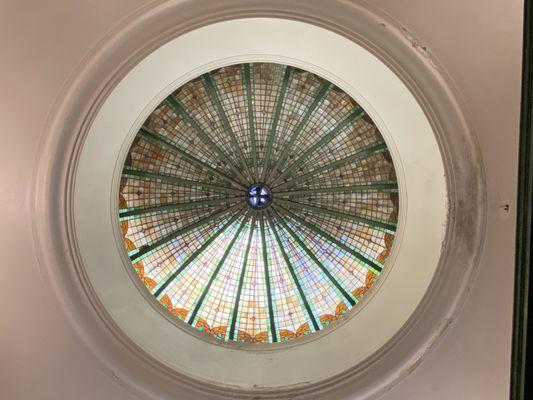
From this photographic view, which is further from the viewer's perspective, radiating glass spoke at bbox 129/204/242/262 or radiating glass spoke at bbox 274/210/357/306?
radiating glass spoke at bbox 274/210/357/306

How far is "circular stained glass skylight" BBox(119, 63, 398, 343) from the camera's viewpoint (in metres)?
6.07

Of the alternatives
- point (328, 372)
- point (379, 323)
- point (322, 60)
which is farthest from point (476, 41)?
point (328, 372)

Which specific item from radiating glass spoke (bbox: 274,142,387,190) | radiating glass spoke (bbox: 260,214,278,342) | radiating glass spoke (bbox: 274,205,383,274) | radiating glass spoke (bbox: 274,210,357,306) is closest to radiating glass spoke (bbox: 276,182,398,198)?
radiating glass spoke (bbox: 274,142,387,190)

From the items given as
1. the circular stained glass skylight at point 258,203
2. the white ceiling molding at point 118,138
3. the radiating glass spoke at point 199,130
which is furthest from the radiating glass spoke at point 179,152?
the white ceiling molding at point 118,138

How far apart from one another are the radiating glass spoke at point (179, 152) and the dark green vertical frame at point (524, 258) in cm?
399

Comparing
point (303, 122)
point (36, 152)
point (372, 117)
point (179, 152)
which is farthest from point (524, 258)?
point (179, 152)

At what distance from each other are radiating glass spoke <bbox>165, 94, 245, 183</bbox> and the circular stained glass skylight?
0.01 meters

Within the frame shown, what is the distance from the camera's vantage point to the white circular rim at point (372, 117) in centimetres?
479

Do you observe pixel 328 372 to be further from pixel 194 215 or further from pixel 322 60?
pixel 322 60

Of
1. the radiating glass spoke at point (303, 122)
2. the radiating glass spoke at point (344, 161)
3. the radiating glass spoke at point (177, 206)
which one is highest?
the radiating glass spoke at point (303, 122)

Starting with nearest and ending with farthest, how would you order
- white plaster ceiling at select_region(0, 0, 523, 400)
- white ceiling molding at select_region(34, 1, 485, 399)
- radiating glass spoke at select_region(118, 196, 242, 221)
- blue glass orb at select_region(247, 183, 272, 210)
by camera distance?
white plaster ceiling at select_region(0, 0, 523, 400) < white ceiling molding at select_region(34, 1, 485, 399) < radiating glass spoke at select_region(118, 196, 242, 221) < blue glass orb at select_region(247, 183, 272, 210)

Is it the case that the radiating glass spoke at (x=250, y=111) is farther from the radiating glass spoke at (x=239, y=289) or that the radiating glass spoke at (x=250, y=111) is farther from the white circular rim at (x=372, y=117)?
the radiating glass spoke at (x=239, y=289)

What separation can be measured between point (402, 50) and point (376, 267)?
2.81 meters

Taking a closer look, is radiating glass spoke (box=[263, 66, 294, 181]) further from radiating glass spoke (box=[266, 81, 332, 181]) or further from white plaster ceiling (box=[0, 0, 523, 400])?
white plaster ceiling (box=[0, 0, 523, 400])
